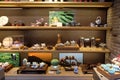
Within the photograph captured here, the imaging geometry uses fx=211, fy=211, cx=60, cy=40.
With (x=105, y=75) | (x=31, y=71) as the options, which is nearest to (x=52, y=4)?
(x=31, y=71)

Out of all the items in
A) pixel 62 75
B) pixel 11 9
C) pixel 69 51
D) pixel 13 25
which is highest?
pixel 11 9

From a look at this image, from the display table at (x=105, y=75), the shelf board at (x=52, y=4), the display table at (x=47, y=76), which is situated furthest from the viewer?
the shelf board at (x=52, y=4)

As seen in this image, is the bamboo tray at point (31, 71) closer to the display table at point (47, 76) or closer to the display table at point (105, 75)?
the display table at point (47, 76)

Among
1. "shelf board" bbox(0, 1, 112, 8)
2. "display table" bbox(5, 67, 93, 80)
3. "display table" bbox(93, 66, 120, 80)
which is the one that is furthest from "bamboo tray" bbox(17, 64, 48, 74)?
"display table" bbox(93, 66, 120, 80)

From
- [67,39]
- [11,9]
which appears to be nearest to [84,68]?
[67,39]

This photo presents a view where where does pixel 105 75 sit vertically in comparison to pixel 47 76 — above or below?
above

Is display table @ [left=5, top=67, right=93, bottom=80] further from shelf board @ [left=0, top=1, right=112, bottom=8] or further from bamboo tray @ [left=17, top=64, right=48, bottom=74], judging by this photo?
shelf board @ [left=0, top=1, right=112, bottom=8]

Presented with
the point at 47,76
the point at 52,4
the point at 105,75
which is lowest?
the point at 47,76

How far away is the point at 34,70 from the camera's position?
3805mm

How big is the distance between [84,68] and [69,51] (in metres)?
0.46

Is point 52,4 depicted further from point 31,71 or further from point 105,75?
point 105,75

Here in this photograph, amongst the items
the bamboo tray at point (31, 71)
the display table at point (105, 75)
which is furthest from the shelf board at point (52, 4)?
the display table at point (105, 75)

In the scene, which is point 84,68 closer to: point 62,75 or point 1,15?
point 62,75

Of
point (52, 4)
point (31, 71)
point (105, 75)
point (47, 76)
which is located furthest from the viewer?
point (52, 4)
